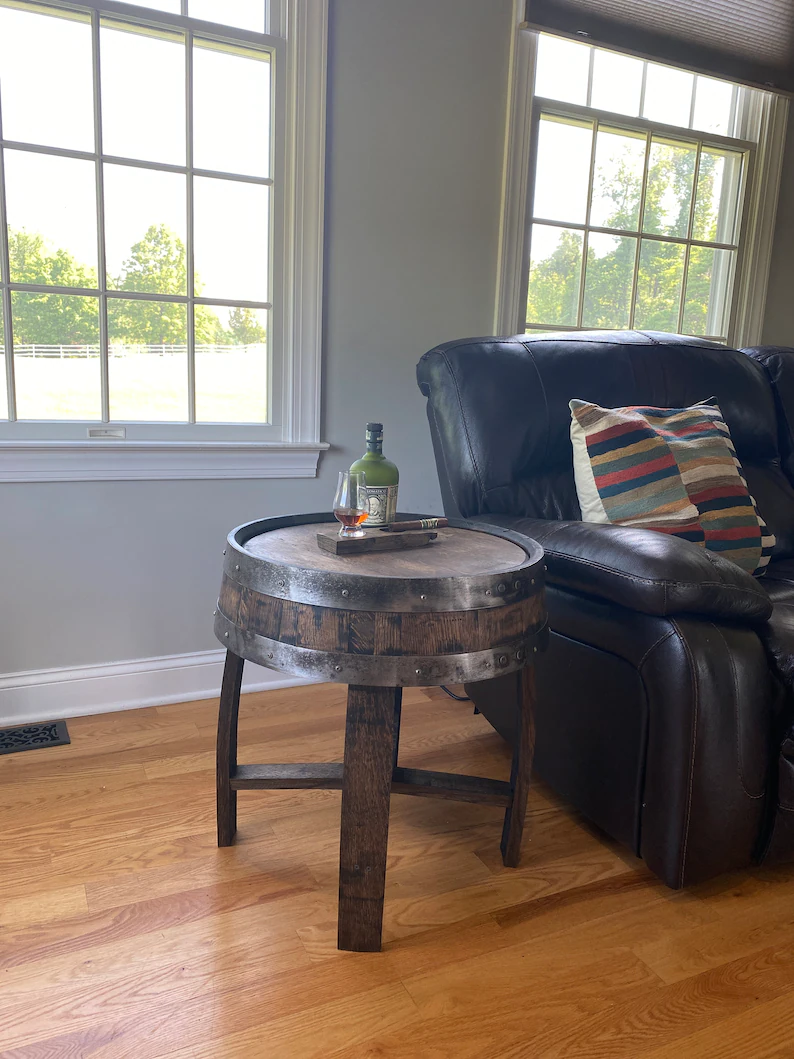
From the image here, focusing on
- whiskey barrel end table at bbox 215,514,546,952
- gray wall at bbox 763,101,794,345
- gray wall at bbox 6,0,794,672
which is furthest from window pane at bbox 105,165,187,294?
gray wall at bbox 763,101,794,345

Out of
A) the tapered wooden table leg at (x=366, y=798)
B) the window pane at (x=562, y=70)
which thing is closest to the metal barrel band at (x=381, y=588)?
the tapered wooden table leg at (x=366, y=798)

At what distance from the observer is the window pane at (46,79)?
192cm

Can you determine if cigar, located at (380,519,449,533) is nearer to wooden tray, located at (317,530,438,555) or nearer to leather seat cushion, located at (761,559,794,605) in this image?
wooden tray, located at (317,530,438,555)

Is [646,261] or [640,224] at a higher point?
[640,224]

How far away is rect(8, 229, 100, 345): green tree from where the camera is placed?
2.00m

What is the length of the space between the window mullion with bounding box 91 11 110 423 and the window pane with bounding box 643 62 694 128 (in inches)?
72.9

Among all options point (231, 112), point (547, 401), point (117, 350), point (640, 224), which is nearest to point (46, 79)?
point (231, 112)

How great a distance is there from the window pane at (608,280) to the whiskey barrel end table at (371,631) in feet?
5.52

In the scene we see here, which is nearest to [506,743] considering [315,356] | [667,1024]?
[667,1024]

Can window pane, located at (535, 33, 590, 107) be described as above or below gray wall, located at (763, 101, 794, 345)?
above

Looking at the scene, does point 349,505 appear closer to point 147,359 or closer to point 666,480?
point 666,480

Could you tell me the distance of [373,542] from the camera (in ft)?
4.59

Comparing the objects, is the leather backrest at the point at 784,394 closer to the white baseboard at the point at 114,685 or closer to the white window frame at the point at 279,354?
the white window frame at the point at 279,354

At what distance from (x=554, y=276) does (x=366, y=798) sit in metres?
2.05
